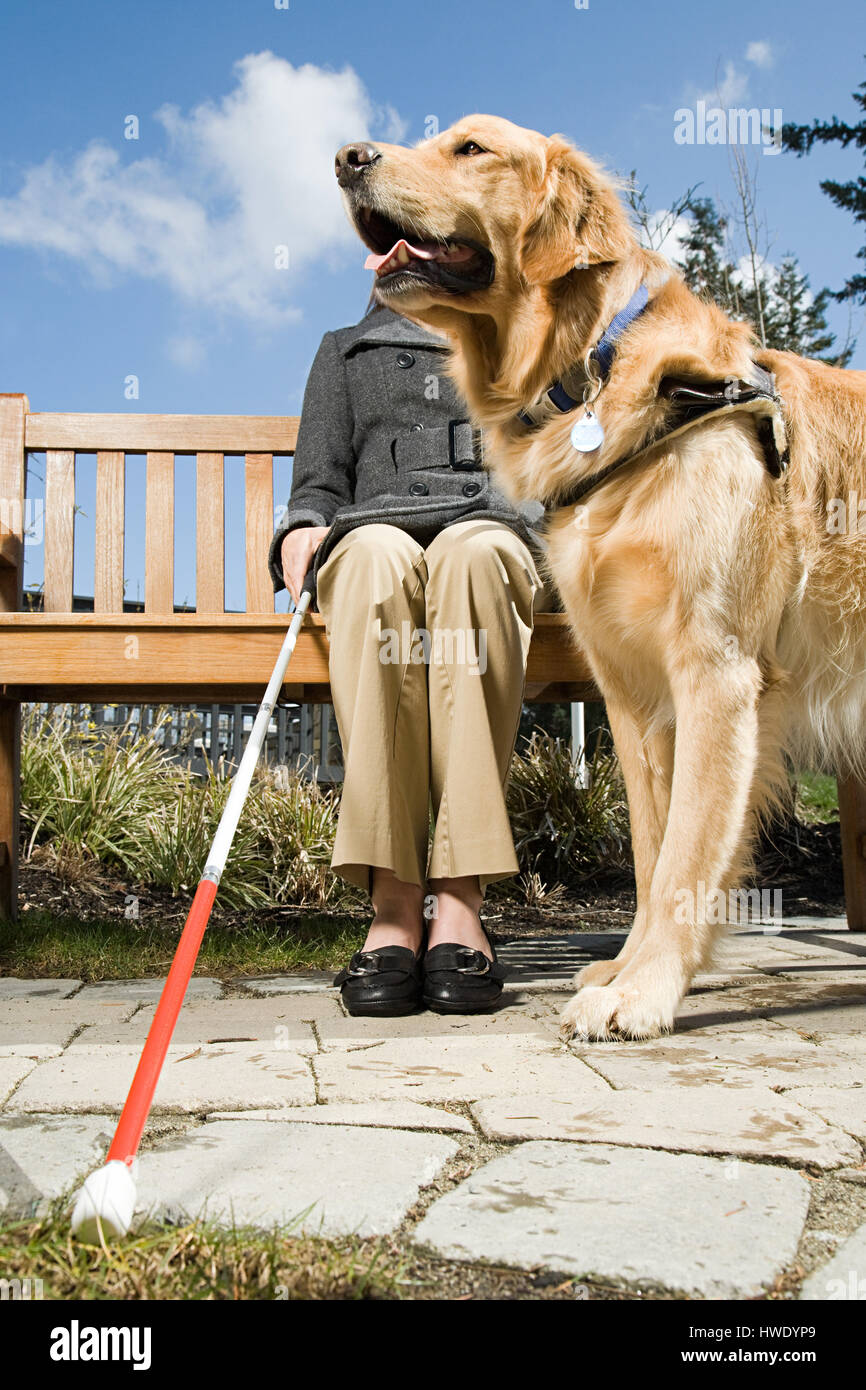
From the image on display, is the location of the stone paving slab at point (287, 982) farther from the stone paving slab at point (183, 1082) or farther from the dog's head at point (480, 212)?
the dog's head at point (480, 212)

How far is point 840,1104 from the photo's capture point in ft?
4.61

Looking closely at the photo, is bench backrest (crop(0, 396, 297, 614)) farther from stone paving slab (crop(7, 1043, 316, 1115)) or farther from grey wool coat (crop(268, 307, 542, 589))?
stone paving slab (crop(7, 1043, 316, 1115))

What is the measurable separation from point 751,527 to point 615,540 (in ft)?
0.84

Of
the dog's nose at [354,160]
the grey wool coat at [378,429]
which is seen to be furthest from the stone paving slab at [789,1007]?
the dog's nose at [354,160]

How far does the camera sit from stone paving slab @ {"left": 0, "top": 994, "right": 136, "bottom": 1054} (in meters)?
1.82

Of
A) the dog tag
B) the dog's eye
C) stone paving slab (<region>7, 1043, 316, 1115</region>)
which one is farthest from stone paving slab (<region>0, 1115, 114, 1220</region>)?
the dog's eye

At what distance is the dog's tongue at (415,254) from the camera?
2133 mm

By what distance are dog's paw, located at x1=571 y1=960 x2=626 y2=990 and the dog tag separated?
1.08 metres

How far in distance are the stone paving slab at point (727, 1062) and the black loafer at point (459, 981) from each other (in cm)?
32

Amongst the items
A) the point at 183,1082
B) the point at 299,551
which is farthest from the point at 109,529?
the point at 183,1082

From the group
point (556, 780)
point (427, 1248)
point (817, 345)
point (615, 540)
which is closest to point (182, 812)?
point (556, 780)

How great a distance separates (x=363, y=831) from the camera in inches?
82.8

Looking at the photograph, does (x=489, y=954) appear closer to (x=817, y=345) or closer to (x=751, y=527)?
(x=751, y=527)

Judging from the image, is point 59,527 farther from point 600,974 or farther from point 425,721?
point 600,974
